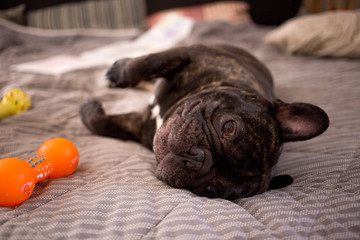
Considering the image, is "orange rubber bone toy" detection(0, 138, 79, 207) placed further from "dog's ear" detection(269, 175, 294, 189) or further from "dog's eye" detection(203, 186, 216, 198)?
"dog's ear" detection(269, 175, 294, 189)

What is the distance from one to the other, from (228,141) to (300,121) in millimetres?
394

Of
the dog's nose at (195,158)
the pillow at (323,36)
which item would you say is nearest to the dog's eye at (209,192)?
the dog's nose at (195,158)

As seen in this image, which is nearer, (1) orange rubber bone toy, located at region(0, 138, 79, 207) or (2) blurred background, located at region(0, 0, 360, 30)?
(1) orange rubber bone toy, located at region(0, 138, 79, 207)

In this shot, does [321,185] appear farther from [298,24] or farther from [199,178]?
[298,24]

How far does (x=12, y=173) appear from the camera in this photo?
1137 millimetres

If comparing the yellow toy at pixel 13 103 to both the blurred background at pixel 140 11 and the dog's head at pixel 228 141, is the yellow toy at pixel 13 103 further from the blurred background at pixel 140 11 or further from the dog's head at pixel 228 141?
the blurred background at pixel 140 11

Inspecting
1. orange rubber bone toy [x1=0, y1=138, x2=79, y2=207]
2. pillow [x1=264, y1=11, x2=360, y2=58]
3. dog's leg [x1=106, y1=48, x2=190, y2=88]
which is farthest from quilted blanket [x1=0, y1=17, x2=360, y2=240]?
pillow [x1=264, y1=11, x2=360, y2=58]

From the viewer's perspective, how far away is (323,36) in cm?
372

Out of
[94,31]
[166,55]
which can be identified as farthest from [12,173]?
[94,31]

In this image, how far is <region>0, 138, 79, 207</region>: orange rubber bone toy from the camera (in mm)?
1111

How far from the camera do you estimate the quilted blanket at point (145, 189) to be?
104 centimetres

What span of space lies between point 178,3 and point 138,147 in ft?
14.9

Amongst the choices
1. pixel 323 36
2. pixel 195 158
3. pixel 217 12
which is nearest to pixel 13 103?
pixel 195 158

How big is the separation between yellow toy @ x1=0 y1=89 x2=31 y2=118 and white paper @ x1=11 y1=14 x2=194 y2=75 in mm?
911
